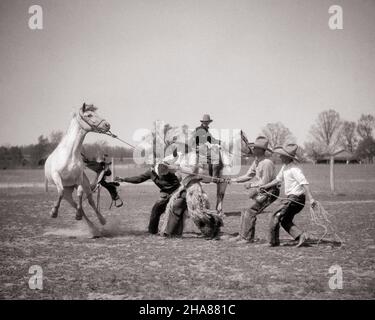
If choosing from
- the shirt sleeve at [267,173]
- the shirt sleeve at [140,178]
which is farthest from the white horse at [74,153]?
the shirt sleeve at [267,173]

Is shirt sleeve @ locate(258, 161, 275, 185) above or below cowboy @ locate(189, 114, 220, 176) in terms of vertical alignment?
below

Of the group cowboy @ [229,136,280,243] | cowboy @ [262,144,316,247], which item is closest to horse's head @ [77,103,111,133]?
cowboy @ [229,136,280,243]

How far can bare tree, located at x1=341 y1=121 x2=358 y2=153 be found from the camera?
226 ft

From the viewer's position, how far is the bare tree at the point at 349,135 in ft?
226

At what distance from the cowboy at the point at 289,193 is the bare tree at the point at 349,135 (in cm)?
6522

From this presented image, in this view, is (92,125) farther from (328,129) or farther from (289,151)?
(328,129)

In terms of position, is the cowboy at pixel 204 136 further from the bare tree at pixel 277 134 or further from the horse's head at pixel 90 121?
the bare tree at pixel 277 134

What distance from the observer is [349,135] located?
71562 millimetres

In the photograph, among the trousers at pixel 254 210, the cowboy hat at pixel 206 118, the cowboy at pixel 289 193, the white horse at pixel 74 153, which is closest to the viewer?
the cowboy at pixel 289 193

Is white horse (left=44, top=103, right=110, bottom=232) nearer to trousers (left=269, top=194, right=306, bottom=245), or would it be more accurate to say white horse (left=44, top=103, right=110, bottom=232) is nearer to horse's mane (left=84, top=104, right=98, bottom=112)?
Answer: horse's mane (left=84, top=104, right=98, bottom=112)

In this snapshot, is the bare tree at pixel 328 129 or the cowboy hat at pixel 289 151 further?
the bare tree at pixel 328 129

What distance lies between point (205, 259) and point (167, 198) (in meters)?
2.40

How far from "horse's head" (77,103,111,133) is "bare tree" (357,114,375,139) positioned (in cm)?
6457
